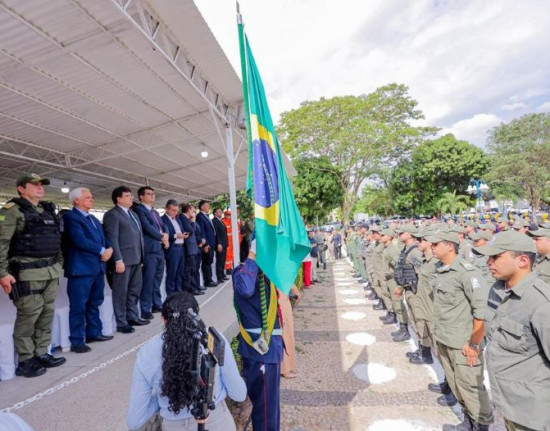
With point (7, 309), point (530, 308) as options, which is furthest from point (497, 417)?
point (7, 309)

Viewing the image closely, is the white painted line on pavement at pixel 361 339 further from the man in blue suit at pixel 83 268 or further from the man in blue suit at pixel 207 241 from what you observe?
the man in blue suit at pixel 83 268

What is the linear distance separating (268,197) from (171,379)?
1.37 metres

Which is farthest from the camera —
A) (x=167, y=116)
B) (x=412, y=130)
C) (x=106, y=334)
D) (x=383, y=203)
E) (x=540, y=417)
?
(x=383, y=203)

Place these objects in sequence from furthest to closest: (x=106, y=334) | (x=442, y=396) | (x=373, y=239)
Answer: (x=373, y=239) → (x=106, y=334) → (x=442, y=396)

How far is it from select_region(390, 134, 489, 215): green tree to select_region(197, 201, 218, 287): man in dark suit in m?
28.1

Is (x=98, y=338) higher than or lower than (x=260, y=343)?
lower

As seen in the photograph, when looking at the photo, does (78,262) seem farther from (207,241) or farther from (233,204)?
(207,241)

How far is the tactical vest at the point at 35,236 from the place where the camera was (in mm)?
3025

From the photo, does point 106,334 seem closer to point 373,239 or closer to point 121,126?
point 121,126

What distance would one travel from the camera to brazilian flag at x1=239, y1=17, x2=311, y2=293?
7.85 ft

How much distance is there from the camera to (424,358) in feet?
15.2

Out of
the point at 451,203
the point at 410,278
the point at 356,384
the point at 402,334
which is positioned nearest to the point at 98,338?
the point at 356,384

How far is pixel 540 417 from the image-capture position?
6.26ft

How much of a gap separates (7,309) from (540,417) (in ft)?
14.1
